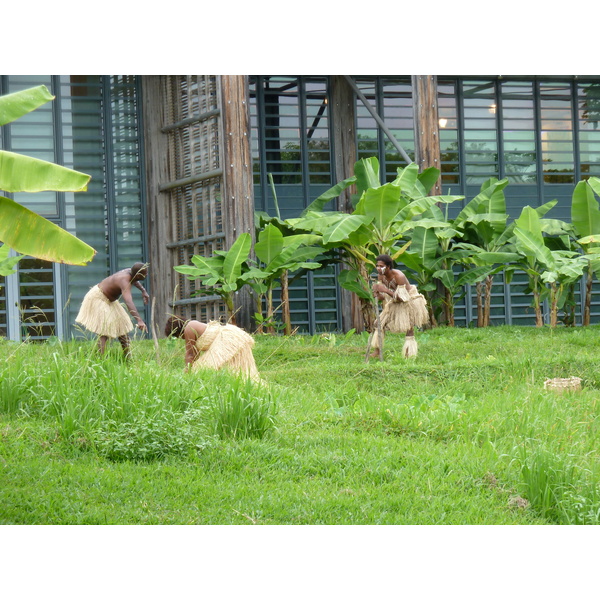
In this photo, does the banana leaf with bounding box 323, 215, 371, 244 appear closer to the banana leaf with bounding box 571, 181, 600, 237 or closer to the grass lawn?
the grass lawn

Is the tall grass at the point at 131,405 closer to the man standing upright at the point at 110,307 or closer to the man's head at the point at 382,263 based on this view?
the man standing upright at the point at 110,307

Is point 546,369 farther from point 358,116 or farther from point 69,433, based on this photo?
point 358,116

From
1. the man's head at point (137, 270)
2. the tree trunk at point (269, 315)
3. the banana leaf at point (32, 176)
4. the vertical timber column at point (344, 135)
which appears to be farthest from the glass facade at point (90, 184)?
the banana leaf at point (32, 176)

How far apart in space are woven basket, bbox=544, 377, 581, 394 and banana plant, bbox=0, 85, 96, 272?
5016 mm

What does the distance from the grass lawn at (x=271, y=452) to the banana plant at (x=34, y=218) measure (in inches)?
50.6

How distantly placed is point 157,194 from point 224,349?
714 centimetres

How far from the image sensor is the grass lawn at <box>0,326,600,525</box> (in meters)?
4.73

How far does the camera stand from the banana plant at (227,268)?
11438mm

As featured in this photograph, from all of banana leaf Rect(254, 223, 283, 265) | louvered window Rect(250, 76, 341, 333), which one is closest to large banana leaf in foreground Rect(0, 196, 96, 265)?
banana leaf Rect(254, 223, 283, 265)

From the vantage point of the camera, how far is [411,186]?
40.3ft

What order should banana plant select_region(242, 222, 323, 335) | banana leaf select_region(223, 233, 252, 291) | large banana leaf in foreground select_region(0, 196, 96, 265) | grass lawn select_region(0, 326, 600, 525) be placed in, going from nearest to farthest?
grass lawn select_region(0, 326, 600, 525) → large banana leaf in foreground select_region(0, 196, 96, 265) → banana leaf select_region(223, 233, 252, 291) → banana plant select_region(242, 222, 323, 335)

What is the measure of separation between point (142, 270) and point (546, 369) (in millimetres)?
4758

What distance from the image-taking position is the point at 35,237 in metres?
4.92

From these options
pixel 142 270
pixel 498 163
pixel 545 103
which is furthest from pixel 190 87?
pixel 545 103
